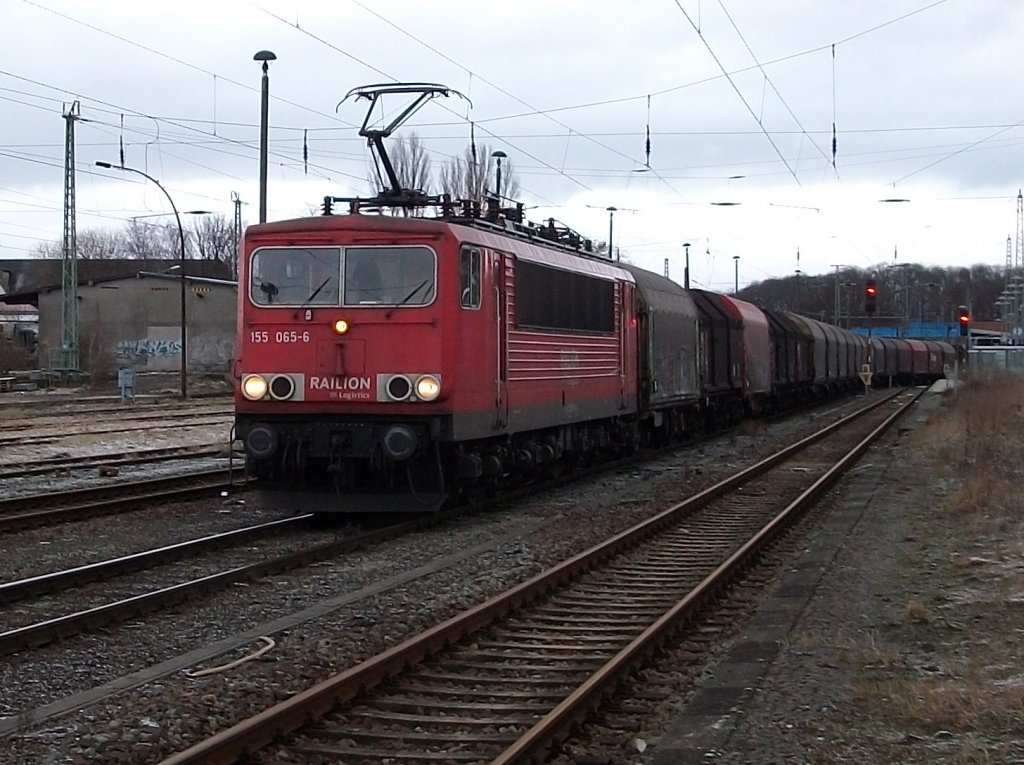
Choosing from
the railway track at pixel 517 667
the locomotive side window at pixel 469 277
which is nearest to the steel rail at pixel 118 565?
the locomotive side window at pixel 469 277

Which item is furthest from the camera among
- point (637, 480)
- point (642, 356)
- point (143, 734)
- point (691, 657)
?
point (642, 356)

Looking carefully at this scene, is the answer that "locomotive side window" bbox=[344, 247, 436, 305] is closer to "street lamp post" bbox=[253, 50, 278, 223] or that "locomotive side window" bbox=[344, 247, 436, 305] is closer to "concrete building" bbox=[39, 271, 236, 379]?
"street lamp post" bbox=[253, 50, 278, 223]

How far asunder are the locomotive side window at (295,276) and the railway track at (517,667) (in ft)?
13.1

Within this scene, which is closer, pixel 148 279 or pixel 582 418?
pixel 582 418

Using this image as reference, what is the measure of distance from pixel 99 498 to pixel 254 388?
3.90 m

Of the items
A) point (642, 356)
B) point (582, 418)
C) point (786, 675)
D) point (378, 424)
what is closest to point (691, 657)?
point (786, 675)

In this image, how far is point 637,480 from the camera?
1958 cm

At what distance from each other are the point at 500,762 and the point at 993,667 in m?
3.47

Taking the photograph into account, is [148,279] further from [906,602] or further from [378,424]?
[906,602]

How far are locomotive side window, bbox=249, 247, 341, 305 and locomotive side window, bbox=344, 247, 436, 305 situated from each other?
0.17 metres

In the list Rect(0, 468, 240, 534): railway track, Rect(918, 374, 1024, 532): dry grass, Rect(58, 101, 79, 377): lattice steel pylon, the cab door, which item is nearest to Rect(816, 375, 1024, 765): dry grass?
Rect(918, 374, 1024, 532): dry grass

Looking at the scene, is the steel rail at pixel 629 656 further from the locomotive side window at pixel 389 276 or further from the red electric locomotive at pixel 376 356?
the locomotive side window at pixel 389 276

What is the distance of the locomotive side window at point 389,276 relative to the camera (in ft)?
43.9

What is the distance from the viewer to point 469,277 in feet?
44.9
